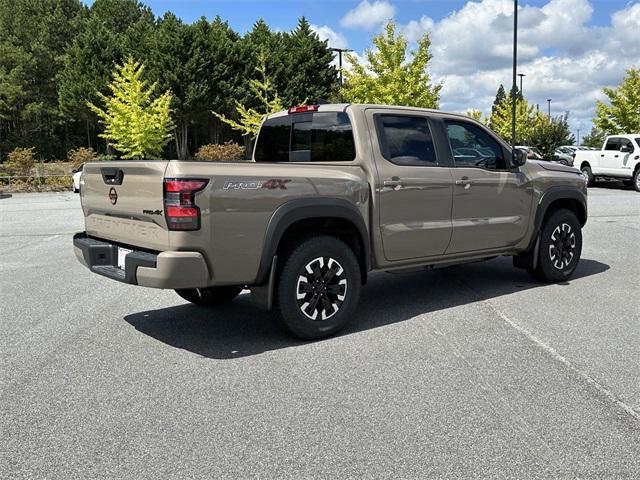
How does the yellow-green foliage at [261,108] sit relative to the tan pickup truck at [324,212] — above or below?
above

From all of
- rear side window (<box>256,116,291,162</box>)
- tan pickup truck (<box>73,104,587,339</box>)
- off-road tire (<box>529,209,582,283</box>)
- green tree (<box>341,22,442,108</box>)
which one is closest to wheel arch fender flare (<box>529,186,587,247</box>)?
tan pickup truck (<box>73,104,587,339</box>)

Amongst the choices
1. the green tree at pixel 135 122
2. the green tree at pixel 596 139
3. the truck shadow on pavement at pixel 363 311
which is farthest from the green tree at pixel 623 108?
the truck shadow on pavement at pixel 363 311

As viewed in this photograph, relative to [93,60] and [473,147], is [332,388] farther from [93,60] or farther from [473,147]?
[93,60]

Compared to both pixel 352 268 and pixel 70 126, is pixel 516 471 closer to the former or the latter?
pixel 352 268

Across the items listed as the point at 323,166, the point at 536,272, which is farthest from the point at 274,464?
the point at 536,272

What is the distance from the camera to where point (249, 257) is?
433cm

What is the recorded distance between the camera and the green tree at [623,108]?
35906 millimetres

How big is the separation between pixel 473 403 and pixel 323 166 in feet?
7.29

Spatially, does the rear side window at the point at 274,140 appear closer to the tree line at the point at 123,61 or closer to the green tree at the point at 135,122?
the green tree at the point at 135,122

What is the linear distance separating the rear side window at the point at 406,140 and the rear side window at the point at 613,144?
64.0 ft

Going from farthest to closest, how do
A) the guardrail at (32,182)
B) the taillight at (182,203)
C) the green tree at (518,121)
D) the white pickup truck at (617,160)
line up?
the green tree at (518,121) < the guardrail at (32,182) < the white pickup truck at (617,160) < the taillight at (182,203)

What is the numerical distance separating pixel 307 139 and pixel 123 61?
4114cm

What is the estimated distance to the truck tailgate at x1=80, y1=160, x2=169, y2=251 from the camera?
4156 mm

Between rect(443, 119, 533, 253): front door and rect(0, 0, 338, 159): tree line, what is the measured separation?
38107mm
